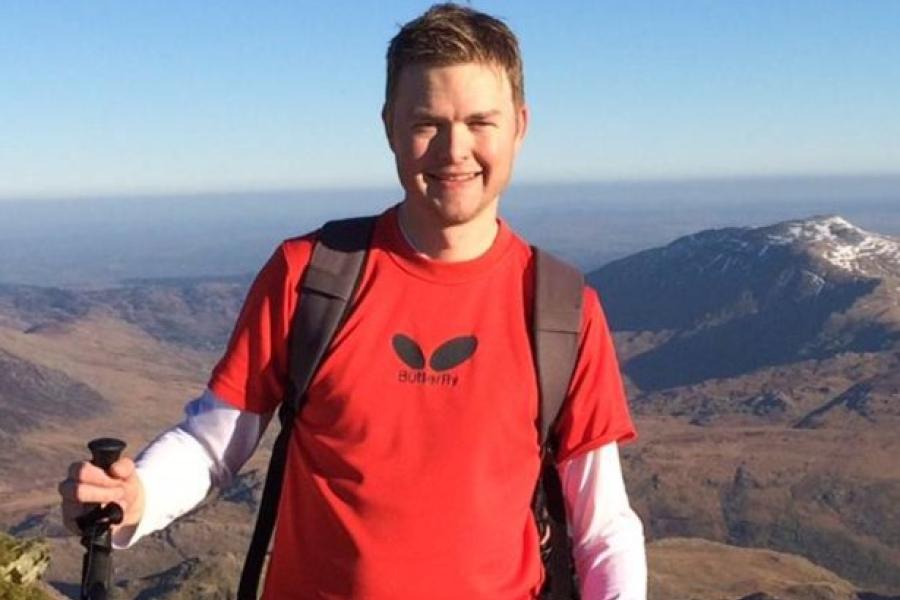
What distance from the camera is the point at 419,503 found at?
7.18 metres

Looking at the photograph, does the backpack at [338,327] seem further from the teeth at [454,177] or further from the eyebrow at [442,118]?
the eyebrow at [442,118]

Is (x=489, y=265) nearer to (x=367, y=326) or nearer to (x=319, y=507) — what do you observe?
(x=367, y=326)

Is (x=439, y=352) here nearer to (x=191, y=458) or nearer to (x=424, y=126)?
(x=424, y=126)

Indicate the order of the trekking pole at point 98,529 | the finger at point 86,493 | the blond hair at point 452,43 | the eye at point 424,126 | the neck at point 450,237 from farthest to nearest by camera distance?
the neck at point 450,237 → the eye at point 424,126 → the blond hair at point 452,43 → the trekking pole at point 98,529 → the finger at point 86,493

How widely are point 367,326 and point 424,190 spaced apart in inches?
37.9

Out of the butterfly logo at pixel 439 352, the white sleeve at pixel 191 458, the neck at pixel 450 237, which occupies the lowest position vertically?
the white sleeve at pixel 191 458

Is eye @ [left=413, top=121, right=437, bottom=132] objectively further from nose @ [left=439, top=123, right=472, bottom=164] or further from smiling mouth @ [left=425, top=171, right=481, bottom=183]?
smiling mouth @ [left=425, top=171, right=481, bottom=183]

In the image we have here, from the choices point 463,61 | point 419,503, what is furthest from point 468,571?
point 463,61

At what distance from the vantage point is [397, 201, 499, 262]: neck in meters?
7.57

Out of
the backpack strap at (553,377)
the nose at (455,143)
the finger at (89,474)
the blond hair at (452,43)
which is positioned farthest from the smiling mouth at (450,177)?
the finger at (89,474)

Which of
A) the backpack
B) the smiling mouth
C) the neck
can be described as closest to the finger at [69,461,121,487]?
the backpack

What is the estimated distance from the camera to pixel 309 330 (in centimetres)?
733

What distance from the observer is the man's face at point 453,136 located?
7137mm

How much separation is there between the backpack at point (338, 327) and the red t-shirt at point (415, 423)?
0.27ft
